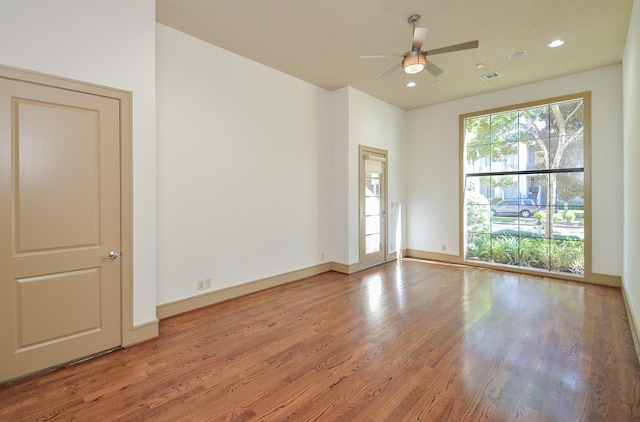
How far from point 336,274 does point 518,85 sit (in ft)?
16.5

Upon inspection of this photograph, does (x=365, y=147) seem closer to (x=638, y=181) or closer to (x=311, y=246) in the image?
(x=311, y=246)

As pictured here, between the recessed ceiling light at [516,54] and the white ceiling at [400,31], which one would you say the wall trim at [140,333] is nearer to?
the white ceiling at [400,31]

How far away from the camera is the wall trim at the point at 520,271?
15.7 feet

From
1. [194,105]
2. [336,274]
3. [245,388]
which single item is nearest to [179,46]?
[194,105]

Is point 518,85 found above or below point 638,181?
above

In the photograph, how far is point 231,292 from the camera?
4238 mm

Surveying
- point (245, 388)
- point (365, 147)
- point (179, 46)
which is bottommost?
point (245, 388)

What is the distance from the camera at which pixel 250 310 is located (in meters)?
3.82

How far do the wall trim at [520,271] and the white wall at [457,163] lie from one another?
0.10 meters

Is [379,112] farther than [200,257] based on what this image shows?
Yes

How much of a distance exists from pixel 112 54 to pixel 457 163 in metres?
6.25

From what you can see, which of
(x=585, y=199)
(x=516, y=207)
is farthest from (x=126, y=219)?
(x=585, y=199)

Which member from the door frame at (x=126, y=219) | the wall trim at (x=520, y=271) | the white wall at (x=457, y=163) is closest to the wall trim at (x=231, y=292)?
the door frame at (x=126, y=219)

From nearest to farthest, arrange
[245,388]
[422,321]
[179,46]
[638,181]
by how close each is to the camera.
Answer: [245,388], [638,181], [422,321], [179,46]
